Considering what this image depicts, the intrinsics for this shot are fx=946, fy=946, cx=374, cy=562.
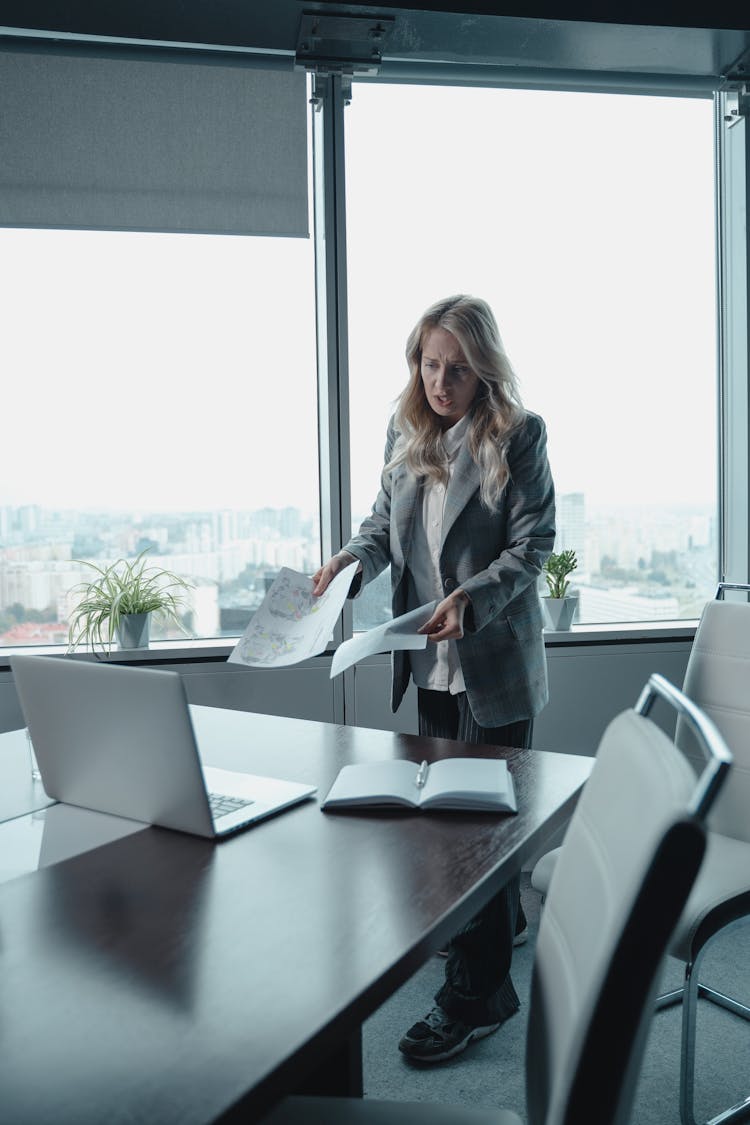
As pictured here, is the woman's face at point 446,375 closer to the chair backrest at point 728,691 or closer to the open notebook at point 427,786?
the chair backrest at point 728,691

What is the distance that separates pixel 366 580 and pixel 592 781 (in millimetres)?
1314

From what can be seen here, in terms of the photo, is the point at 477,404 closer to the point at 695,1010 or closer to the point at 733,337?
the point at 695,1010

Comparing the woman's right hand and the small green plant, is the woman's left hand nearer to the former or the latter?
the woman's right hand

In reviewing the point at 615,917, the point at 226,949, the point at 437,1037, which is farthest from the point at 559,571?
the point at 615,917

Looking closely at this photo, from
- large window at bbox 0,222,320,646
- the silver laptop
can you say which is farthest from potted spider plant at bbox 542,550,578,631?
the silver laptop

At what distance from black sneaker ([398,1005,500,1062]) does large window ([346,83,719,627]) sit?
147 centimetres

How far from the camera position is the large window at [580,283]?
323cm

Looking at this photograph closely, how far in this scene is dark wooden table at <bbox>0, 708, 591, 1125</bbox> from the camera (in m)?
0.81

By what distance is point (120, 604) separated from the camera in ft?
9.91

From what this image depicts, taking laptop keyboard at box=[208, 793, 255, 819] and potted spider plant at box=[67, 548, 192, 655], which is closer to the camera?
laptop keyboard at box=[208, 793, 255, 819]

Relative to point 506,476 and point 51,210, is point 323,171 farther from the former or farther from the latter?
point 506,476

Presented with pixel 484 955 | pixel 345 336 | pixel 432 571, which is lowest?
pixel 484 955

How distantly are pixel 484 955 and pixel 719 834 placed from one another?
23.5 inches

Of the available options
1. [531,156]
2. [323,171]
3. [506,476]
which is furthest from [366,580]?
[531,156]
